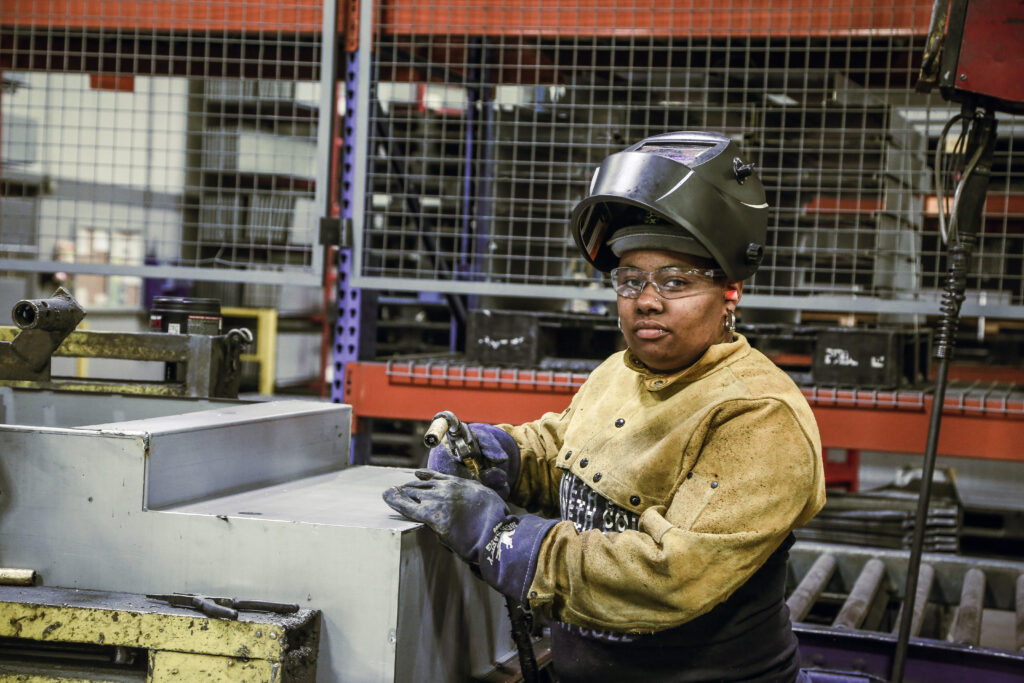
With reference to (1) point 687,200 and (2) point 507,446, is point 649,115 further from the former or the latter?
(1) point 687,200

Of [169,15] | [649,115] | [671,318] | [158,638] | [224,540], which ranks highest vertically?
[169,15]

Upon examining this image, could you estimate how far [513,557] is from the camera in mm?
1658

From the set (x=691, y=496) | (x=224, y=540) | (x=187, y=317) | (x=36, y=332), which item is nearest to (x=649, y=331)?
(x=691, y=496)

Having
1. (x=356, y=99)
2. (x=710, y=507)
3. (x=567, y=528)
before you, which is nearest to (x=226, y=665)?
(x=567, y=528)

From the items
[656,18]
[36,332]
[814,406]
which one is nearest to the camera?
[36,332]

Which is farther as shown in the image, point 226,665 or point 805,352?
point 805,352

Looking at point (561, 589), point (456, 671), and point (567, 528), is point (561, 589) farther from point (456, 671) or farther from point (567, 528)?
point (456, 671)

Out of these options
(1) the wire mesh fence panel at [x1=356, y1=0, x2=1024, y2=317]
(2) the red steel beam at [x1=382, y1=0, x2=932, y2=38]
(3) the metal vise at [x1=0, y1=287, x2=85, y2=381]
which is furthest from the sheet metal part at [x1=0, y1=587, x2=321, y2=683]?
(2) the red steel beam at [x1=382, y1=0, x2=932, y2=38]

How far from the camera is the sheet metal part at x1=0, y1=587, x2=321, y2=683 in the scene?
62.3 inches

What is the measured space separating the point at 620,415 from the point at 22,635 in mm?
1078

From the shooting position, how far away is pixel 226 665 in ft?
5.24

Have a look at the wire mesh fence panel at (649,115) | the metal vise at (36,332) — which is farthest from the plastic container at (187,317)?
the wire mesh fence panel at (649,115)

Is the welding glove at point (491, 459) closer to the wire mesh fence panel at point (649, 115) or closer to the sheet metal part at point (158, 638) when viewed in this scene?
the sheet metal part at point (158, 638)

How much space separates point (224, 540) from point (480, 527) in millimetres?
426
